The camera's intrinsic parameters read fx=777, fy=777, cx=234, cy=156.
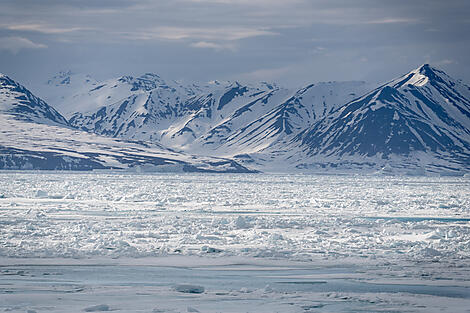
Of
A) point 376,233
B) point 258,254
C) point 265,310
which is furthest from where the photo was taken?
point 376,233

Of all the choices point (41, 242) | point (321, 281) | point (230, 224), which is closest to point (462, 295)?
point (321, 281)

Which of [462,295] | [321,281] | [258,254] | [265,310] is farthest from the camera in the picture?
[258,254]

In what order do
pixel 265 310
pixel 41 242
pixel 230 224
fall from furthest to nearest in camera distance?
pixel 230 224 → pixel 41 242 → pixel 265 310

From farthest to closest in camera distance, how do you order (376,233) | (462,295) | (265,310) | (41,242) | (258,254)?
(376,233) → (41,242) → (258,254) → (462,295) → (265,310)

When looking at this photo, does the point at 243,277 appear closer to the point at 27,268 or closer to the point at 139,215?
the point at 27,268

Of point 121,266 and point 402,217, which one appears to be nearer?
point 121,266

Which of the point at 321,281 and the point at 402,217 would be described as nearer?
the point at 321,281

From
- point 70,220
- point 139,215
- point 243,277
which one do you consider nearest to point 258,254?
point 243,277

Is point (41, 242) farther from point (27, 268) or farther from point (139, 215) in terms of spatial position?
point (139, 215)
